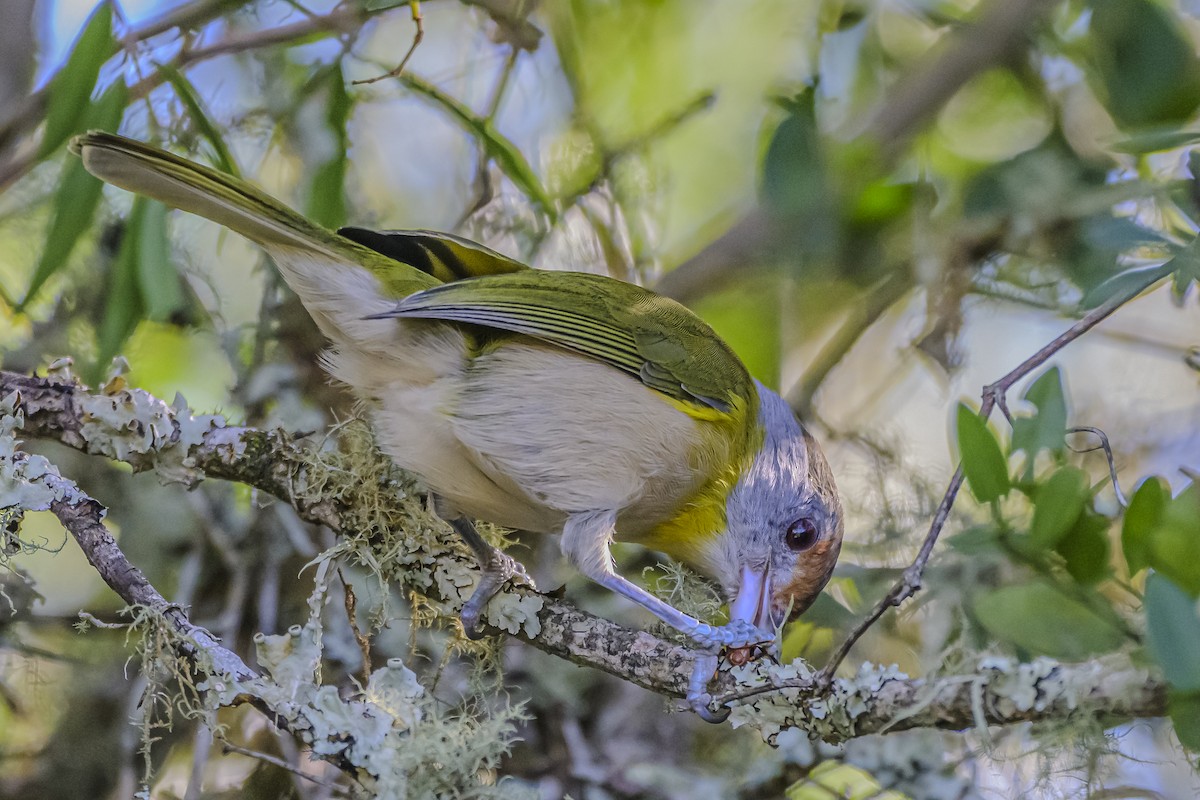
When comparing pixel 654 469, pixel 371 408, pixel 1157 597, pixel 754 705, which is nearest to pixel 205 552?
pixel 371 408

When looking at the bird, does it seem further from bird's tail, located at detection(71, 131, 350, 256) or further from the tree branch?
the tree branch

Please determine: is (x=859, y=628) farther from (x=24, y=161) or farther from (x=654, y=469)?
(x=24, y=161)

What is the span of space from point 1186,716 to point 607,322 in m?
1.64

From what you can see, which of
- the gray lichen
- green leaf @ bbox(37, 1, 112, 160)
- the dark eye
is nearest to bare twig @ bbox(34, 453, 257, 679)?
the gray lichen

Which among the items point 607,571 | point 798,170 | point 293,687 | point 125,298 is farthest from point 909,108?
point 293,687

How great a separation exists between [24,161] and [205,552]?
1277 mm

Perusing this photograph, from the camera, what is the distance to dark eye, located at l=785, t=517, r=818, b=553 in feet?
9.14

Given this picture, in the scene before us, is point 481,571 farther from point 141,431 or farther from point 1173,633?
point 1173,633

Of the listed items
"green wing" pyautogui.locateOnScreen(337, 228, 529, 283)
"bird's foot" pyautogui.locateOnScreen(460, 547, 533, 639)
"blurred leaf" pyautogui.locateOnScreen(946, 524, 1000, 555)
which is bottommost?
"bird's foot" pyautogui.locateOnScreen(460, 547, 533, 639)

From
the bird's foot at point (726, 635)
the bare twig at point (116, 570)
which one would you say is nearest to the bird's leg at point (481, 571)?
the bird's foot at point (726, 635)

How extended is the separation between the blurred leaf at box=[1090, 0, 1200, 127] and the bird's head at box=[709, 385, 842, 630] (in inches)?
57.9

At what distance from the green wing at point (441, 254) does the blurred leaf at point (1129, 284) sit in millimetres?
1437

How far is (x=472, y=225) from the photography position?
3.94 m

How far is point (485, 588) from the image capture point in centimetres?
244
